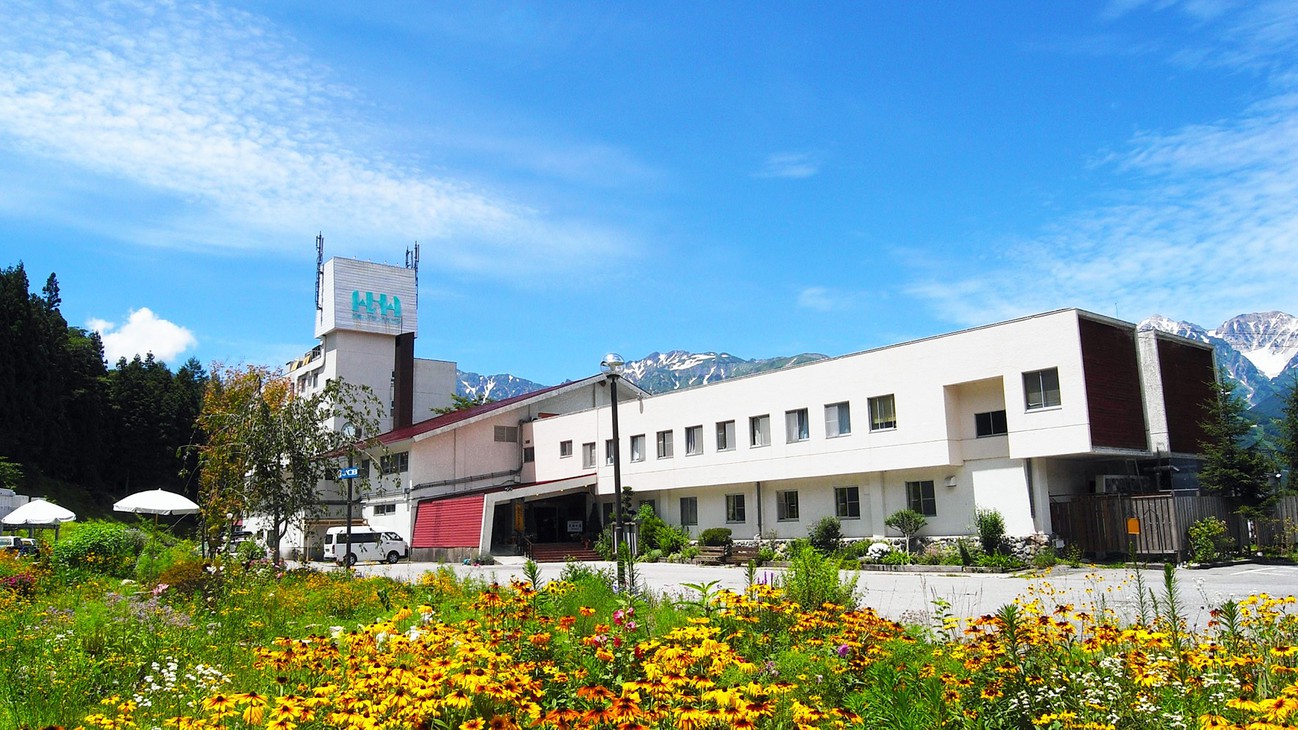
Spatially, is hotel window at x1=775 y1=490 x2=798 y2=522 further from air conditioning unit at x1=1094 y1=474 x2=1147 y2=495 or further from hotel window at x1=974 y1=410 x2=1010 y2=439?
air conditioning unit at x1=1094 y1=474 x2=1147 y2=495

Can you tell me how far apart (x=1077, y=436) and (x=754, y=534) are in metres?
14.0

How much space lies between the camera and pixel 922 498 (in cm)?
3172

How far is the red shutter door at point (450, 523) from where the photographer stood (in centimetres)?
3981

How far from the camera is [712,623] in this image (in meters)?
8.04

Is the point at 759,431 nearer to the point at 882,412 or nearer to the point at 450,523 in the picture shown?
the point at 882,412

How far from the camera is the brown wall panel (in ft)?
90.2

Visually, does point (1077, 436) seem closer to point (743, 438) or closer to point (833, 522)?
point (833, 522)

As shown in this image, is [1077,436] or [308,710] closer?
[308,710]

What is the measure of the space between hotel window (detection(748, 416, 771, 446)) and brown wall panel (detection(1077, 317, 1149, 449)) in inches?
489

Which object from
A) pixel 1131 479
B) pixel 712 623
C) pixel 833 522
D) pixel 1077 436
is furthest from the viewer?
pixel 833 522

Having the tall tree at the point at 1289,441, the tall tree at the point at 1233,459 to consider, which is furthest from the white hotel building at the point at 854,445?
the tall tree at the point at 1289,441

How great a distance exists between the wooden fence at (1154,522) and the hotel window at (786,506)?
10.1 metres

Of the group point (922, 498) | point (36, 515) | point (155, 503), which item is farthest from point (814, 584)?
point (36, 515)

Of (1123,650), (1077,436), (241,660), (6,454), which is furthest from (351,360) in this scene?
(1123,650)
